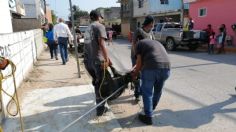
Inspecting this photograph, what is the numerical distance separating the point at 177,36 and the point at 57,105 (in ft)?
39.9

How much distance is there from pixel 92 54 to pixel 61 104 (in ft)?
4.95

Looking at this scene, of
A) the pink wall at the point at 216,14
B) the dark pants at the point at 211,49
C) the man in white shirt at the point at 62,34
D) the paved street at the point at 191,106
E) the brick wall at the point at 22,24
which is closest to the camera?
the paved street at the point at 191,106

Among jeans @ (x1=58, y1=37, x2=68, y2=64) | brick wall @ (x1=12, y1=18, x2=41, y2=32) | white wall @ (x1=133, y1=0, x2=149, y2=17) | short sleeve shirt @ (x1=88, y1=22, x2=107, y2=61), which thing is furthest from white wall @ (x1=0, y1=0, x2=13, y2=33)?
white wall @ (x1=133, y1=0, x2=149, y2=17)

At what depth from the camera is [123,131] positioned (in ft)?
14.7

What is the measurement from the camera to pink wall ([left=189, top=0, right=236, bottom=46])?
17.2 meters

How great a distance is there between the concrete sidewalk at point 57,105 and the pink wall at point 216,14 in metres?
11.9

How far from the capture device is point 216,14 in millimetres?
18781

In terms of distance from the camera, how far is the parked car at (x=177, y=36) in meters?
16.0

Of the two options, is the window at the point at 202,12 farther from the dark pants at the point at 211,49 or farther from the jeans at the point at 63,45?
the jeans at the point at 63,45

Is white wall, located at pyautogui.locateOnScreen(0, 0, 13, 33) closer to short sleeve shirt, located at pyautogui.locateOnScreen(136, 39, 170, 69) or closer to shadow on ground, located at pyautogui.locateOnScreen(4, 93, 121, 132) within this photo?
shadow on ground, located at pyautogui.locateOnScreen(4, 93, 121, 132)

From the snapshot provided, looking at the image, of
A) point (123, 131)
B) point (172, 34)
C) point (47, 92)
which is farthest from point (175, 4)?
point (123, 131)

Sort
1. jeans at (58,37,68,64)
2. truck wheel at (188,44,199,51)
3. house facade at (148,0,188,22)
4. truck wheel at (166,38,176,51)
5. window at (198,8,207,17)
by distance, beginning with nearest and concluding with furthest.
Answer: jeans at (58,37,68,64)
truck wheel at (188,44,199,51)
truck wheel at (166,38,176,51)
window at (198,8,207,17)
house facade at (148,0,188,22)

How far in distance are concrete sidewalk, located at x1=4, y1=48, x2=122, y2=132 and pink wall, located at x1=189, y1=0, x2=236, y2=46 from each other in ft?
39.0

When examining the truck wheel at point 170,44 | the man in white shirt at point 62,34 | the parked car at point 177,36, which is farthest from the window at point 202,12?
the man in white shirt at point 62,34
